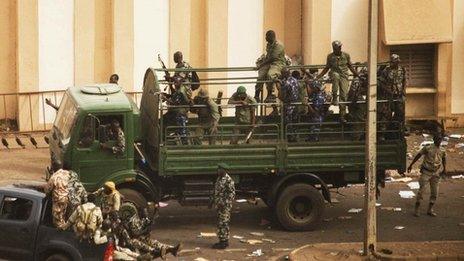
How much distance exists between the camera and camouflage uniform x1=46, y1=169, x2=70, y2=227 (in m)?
16.2

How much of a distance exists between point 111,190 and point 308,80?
15.1ft

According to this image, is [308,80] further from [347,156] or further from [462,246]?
[462,246]

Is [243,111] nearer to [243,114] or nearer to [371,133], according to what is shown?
[243,114]

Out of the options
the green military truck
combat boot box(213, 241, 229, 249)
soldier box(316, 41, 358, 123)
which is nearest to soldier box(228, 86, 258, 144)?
the green military truck

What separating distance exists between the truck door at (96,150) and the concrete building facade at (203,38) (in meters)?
8.67

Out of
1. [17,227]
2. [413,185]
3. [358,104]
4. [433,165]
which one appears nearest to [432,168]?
[433,165]

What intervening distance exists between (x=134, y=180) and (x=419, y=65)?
11.6 m

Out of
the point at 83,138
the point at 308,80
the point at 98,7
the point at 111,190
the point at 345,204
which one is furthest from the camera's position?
the point at 98,7

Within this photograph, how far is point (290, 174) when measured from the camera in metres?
Answer: 19.7

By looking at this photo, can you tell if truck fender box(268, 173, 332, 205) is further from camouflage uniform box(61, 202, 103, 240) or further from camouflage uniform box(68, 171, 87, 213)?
camouflage uniform box(61, 202, 103, 240)

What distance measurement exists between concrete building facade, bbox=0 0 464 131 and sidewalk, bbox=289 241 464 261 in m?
9.98

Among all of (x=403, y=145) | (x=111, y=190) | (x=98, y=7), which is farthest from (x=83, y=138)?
(x=98, y=7)

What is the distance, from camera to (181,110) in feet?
64.2

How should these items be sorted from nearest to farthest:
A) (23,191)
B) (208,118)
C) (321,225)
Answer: (23,191) < (208,118) < (321,225)
